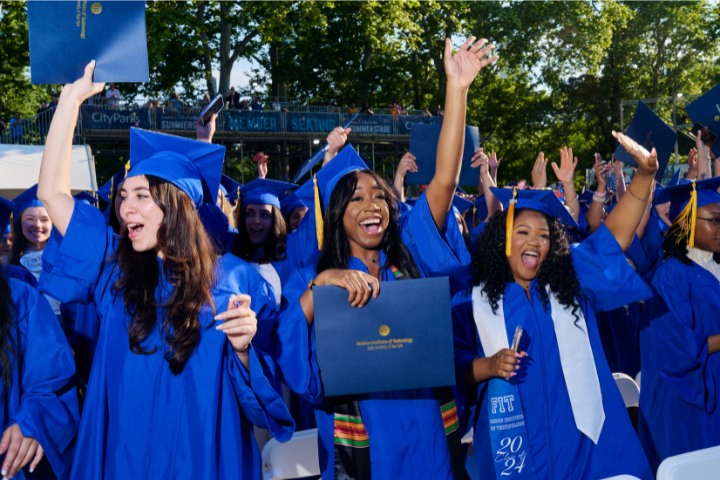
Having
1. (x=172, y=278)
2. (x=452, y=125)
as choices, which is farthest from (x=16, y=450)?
(x=452, y=125)

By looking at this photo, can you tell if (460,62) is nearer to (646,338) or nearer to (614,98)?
(646,338)

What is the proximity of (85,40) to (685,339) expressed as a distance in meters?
3.01

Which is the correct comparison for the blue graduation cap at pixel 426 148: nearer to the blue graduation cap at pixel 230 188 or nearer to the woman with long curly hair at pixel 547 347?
the blue graduation cap at pixel 230 188

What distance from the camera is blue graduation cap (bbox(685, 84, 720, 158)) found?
4.31 meters

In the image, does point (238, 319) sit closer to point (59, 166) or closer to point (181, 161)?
point (181, 161)

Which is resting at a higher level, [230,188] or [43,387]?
[230,188]

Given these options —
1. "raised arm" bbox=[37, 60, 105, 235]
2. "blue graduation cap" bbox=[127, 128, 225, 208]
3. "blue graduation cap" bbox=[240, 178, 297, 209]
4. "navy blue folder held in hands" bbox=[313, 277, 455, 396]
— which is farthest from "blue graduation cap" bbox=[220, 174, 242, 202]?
"navy blue folder held in hands" bbox=[313, 277, 455, 396]

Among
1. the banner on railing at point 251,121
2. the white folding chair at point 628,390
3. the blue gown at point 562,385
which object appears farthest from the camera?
the banner on railing at point 251,121

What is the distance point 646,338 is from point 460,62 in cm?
194

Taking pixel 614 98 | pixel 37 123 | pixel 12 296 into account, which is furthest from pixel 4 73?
pixel 614 98

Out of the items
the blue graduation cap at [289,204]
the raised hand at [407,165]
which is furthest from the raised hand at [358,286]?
the blue graduation cap at [289,204]

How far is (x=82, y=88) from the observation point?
6.72 feet

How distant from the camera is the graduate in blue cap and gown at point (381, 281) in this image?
1983 mm

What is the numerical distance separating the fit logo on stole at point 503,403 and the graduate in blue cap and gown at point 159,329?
31.9 inches
